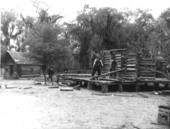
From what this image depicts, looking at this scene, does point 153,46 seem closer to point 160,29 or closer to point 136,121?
point 160,29

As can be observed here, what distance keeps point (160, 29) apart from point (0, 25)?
39496 millimetres

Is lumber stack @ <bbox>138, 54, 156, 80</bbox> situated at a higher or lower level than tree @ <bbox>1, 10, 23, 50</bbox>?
lower

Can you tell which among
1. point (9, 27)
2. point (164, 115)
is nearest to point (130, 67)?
→ point (164, 115)

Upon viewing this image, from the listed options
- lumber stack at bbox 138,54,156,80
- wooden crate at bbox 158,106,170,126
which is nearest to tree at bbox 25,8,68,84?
lumber stack at bbox 138,54,156,80

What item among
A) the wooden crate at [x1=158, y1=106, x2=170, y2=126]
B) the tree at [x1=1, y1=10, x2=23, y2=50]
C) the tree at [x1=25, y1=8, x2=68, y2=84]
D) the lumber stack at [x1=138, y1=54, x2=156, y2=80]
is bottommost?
the wooden crate at [x1=158, y1=106, x2=170, y2=126]

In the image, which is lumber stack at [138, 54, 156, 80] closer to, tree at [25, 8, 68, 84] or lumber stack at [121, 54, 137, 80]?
lumber stack at [121, 54, 137, 80]

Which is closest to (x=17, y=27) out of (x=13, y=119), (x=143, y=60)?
(x=143, y=60)

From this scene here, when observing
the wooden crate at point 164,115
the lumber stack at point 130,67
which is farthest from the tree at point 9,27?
the wooden crate at point 164,115

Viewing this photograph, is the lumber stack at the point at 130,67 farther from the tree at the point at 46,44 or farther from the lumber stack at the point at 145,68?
the tree at the point at 46,44

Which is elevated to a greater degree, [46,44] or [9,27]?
[9,27]

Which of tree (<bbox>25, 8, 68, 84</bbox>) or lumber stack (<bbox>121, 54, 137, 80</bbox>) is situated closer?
lumber stack (<bbox>121, 54, 137, 80</bbox>)

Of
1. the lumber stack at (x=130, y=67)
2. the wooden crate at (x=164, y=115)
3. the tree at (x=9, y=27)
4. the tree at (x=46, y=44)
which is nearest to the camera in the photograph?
the wooden crate at (x=164, y=115)

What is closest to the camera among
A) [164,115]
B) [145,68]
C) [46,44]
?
[164,115]

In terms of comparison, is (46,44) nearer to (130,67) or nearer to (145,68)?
(130,67)
